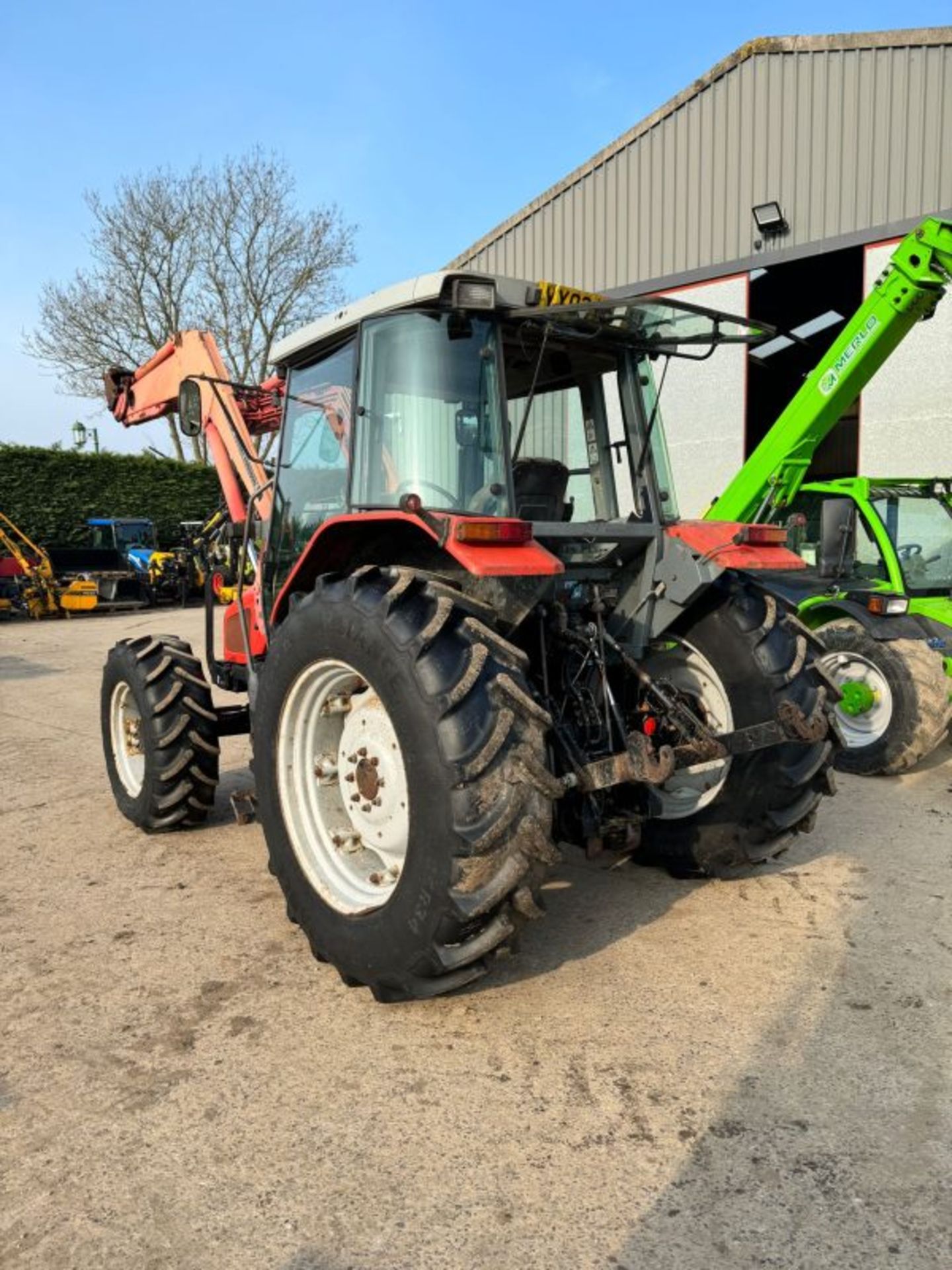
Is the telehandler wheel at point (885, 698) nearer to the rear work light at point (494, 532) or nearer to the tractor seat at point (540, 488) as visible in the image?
the tractor seat at point (540, 488)

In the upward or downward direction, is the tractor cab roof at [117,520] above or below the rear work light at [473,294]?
above

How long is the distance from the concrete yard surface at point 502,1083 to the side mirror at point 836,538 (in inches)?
97.1

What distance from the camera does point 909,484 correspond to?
6.19 meters

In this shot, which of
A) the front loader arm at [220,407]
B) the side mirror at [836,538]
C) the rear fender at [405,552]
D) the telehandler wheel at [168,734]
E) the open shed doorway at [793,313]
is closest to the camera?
the rear fender at [405,552]

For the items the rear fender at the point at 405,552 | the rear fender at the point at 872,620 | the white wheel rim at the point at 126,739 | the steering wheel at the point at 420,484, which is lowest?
the white wheel rim at the point at 126,739

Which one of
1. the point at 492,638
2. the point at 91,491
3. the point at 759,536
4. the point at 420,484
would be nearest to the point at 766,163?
the point at 759,536

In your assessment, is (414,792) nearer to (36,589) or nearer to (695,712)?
(695,712)

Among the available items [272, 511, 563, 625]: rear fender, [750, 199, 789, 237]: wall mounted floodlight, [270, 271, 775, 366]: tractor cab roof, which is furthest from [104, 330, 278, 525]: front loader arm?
[750, 199, 789, 237]: wall mounted floodlight

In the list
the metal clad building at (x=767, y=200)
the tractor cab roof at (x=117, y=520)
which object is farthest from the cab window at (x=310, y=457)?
the tractor cab roof at (x=117, y=520)

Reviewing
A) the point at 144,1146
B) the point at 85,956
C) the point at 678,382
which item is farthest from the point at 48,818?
the point at 678,382

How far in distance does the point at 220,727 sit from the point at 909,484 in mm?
4794

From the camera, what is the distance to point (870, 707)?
5.67m

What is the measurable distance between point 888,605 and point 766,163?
280 inches

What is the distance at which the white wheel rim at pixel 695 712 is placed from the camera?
3592 mm
